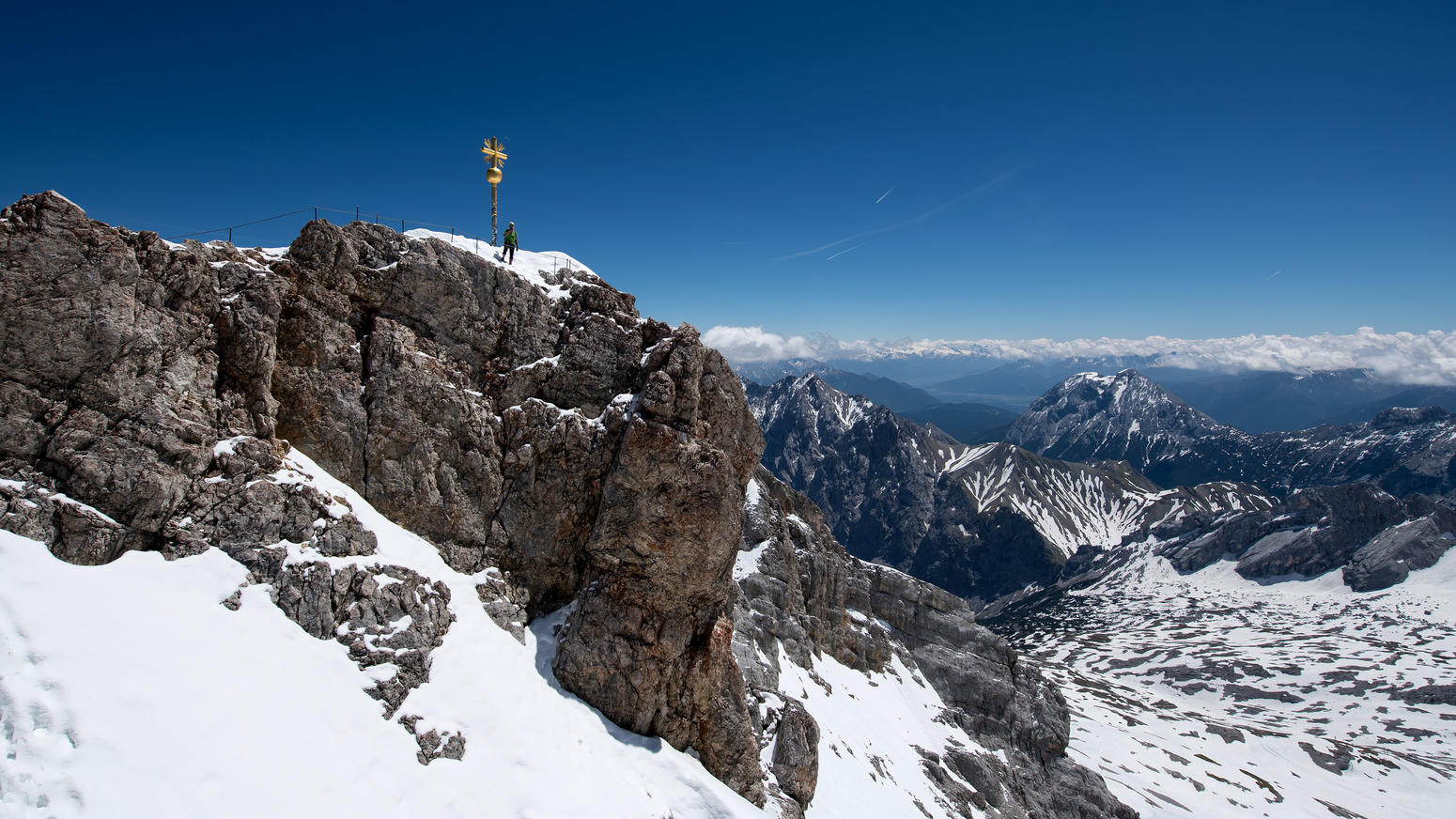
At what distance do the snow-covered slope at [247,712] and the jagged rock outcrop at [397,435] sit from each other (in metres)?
0.88

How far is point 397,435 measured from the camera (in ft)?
85.0

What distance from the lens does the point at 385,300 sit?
2695 centimetres

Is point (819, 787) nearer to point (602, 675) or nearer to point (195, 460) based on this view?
point (602, 675)

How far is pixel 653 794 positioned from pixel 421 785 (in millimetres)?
9717

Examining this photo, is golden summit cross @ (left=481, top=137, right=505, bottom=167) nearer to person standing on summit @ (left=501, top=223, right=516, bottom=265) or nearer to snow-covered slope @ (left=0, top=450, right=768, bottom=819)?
person standing on summit @ (left=501, top=223, right=516, bottom=265)

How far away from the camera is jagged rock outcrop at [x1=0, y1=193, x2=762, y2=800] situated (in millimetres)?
18516

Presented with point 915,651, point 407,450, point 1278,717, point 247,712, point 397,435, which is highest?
point 397,435

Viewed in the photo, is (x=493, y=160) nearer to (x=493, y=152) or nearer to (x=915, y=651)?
(x=493, y=152)

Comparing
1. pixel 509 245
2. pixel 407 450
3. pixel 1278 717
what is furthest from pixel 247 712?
pixel 1278 717

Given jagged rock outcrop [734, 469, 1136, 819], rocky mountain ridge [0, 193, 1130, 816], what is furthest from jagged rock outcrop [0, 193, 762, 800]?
jagged rock outcrop [734, 469, 1136, 819]

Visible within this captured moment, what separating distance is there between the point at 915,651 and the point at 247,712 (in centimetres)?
7869

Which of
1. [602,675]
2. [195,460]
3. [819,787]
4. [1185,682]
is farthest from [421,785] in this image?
[1185,682]

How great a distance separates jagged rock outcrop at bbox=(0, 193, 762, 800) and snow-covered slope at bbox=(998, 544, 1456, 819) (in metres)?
83.9

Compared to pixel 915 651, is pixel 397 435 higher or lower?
higher
